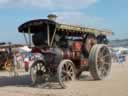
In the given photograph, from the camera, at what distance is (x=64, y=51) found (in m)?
15.3

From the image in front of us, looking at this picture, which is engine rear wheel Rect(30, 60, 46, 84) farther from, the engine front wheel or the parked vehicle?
the engine front wheel

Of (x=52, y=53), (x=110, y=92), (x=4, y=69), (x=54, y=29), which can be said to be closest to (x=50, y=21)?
(x=54, y=29)

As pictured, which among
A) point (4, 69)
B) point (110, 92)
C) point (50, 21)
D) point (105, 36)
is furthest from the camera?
point (4, 69)

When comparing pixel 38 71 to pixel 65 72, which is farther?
pixel 38 71

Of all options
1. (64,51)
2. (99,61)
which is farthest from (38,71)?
(99,61)

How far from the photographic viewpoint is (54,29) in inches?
562

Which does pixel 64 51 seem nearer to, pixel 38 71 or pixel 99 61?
pixel 38 71

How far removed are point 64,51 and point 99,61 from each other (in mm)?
2022

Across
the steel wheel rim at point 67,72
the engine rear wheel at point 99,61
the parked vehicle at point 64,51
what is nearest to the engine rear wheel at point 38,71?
the parked vehicle at point 64,51

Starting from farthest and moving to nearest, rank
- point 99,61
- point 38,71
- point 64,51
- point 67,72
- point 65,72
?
point 99,61 → point 38,71 → point 64,51 → point 67,72 → point 65,72

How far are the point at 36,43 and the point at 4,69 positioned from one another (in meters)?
12.7

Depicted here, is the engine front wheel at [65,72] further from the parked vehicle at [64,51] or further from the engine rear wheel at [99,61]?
the engine rear wheel at [99,61]

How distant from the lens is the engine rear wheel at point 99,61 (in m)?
15.7

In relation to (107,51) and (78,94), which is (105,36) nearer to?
(107,51)
